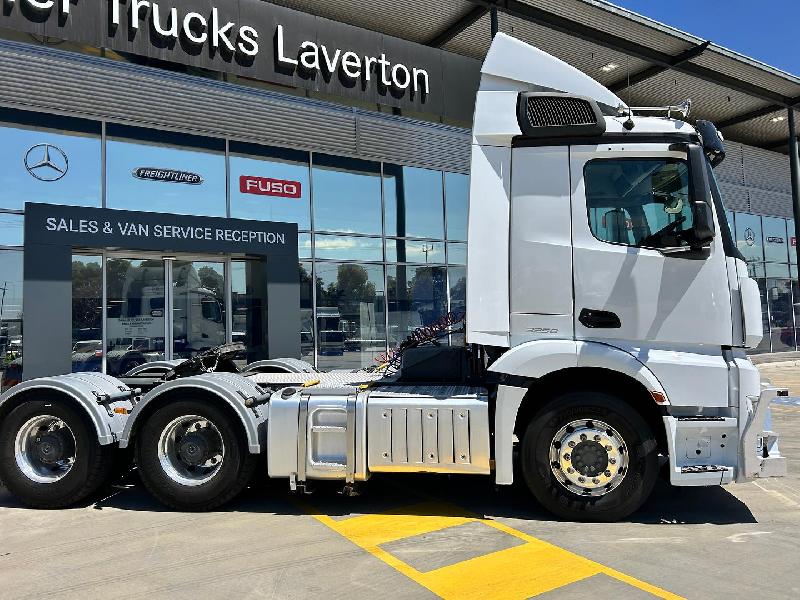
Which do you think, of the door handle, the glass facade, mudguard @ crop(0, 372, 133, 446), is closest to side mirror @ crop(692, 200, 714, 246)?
the door handle

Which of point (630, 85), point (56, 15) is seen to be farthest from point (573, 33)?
point (56, 15)

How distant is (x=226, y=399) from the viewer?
5.17m

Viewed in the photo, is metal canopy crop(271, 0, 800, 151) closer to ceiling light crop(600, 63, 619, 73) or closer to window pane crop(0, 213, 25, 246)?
ceiling light crop(600, 63, 619, 73)

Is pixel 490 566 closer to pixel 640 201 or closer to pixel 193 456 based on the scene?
pixel 193 456

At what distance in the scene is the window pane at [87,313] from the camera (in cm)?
1167

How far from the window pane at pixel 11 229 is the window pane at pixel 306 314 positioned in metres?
5.85

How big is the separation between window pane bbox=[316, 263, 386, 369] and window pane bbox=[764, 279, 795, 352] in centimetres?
1815

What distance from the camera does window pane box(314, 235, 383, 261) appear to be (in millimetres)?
14734

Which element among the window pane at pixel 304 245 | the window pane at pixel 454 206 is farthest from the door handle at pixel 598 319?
the window pane at pixel 454 206

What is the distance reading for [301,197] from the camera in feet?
47.6

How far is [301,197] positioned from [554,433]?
11082 mm

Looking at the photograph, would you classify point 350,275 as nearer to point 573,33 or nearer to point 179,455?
point 573,33

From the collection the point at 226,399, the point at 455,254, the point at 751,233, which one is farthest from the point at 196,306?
the point at 751,233

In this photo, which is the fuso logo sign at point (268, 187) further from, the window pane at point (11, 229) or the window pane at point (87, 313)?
the window pane at point (11, 229)
